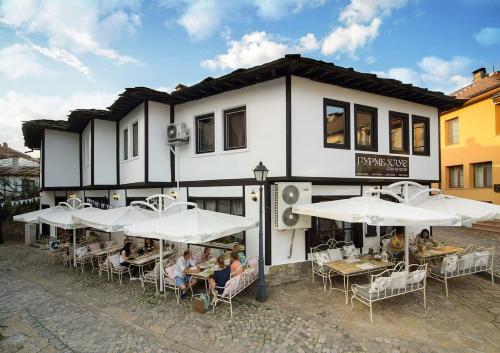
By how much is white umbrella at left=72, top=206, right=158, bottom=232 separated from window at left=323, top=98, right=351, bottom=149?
21.7 feet

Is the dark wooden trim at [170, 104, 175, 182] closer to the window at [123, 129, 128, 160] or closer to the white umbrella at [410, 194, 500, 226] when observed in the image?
the window at [123, 129, 128, 160]

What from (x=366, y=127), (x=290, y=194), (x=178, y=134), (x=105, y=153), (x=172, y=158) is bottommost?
(x=290, y=194)

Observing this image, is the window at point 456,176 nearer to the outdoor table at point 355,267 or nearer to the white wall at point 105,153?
the outdoor table at point 355,267

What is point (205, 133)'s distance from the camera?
10719 mm

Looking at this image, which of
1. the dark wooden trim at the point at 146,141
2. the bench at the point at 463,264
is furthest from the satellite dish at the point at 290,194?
the dark wooden trim at the point at 146,141

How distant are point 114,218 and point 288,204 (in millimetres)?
5545

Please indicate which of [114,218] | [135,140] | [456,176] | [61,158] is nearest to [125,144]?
[135,140]

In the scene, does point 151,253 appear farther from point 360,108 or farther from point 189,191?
point 360,108

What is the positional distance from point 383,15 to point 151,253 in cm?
1342

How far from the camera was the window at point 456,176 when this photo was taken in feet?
65.9

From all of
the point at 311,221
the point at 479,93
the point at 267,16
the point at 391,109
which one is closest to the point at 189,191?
the point at 311,221

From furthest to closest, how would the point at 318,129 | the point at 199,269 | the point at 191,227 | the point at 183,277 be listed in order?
the point at 318,129 < the point at 199,269 < the point at 183,277 < the point at 191,227

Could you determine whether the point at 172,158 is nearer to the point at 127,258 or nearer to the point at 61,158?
the point at 127,258

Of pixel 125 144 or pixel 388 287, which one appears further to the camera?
pixel 125 144
